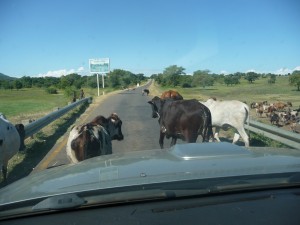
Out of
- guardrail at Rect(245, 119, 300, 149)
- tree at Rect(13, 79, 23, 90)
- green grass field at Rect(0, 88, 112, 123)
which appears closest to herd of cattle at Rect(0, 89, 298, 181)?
guardrail at Rect(245, 119, 300, 149)

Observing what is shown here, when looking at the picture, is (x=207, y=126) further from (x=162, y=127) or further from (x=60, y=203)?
(x=60, y=203)

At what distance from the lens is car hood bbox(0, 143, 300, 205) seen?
2.57 metres

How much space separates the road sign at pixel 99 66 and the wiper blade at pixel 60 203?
58835mm

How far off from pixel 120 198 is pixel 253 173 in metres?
0.86

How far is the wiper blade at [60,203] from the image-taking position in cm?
229

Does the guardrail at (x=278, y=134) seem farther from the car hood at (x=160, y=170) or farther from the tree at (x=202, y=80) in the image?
the tree at (x=202, y=80)

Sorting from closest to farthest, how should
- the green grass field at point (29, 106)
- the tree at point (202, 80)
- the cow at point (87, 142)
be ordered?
the cow at point (87, 142)
the green grass field at point (29, 106)
the tree at point (202, 80)

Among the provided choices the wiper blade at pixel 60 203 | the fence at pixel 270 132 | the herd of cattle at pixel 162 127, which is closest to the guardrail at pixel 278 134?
the fence at pixel 270 132

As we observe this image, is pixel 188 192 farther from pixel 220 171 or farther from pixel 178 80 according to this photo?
pixel 178 80

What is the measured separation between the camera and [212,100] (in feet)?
43.5

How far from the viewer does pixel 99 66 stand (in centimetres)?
6122

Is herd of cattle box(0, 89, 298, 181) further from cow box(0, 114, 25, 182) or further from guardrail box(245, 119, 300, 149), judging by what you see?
guardrail box(245, 119, 300, 149)

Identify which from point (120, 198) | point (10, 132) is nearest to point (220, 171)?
point (120, 198)

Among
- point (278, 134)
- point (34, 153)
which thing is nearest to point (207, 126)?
point (278, 134)
